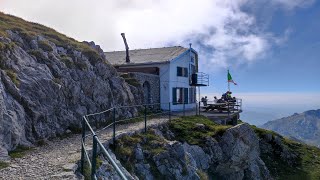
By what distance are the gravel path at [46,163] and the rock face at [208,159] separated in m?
3.82

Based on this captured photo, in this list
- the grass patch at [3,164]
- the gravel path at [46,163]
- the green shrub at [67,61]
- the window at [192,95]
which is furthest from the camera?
the window at [192,95]

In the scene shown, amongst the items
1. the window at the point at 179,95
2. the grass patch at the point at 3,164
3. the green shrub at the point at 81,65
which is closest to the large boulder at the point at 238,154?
the green shrub at the point at 81,65

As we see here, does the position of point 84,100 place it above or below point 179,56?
below

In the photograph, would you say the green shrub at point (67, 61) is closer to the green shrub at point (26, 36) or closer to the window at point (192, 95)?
the green shrub at point (26, 36)

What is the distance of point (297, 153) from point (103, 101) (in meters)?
26.1

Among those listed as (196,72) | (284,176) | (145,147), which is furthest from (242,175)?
(196,72)

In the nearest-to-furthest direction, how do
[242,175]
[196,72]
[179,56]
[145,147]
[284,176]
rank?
[145,147] < [242,175] < [284,176] < [179,56] < [196,72]

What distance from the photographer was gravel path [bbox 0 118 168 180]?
400 inches

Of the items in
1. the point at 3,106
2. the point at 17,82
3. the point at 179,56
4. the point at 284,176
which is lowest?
the point at 284,176

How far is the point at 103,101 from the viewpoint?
958 inches

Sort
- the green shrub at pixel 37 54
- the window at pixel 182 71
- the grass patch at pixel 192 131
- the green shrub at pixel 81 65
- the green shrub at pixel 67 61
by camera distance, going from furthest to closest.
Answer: the window at pixel 182 71 < the grass patch at pixel 192 131 < the green shrub at pixel 81 65 < the green shrub at pixel 67 61 < the green shrub at pixel 37 54

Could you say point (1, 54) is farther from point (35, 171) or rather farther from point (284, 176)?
point (284, 176)

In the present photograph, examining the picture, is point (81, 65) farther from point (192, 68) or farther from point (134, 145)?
point (192, 68)

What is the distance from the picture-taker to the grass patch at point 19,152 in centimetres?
1278
